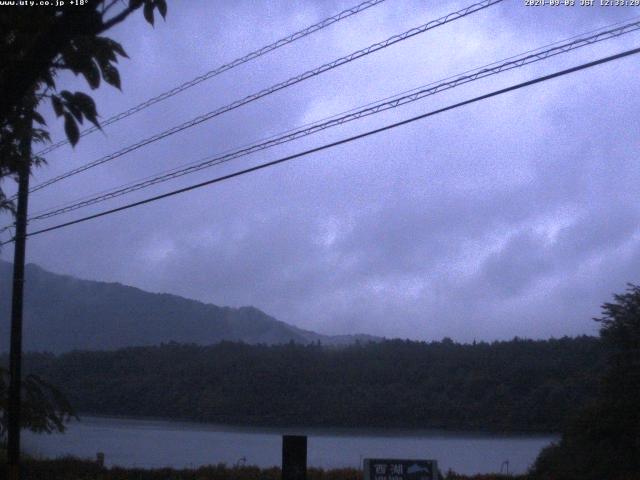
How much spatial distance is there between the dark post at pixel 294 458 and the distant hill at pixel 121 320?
4020 cm

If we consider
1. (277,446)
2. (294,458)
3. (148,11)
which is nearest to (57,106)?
(148,11)

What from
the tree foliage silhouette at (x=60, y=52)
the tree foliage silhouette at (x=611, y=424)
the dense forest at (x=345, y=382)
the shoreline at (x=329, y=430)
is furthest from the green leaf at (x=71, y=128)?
the shoreline at (x=329, y=430)

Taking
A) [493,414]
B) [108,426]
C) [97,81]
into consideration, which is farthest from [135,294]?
[97,81]

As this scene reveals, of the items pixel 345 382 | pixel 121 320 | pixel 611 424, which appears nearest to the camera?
pixel 611 424

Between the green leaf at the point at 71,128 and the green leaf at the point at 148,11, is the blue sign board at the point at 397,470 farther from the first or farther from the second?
the green leaf at the point at 148,11

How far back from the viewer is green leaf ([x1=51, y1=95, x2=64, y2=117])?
5.62 meters

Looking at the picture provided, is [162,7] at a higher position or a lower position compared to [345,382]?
higher

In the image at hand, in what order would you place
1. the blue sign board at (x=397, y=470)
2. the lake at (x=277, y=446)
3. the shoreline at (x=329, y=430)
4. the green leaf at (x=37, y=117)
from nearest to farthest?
the green leaf at (x=37, y=117) < the blue sign board at (x=397, y=470) < the lake at (x=277, y=446) < the shoreline at (x=329, y=430)

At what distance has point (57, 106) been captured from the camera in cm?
562

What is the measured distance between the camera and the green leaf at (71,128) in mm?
5617

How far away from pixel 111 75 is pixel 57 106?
513mm

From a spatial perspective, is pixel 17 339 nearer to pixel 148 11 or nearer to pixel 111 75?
pixel 111 75

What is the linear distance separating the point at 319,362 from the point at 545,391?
13.3 m

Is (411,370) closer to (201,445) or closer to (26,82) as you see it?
(201,445)
